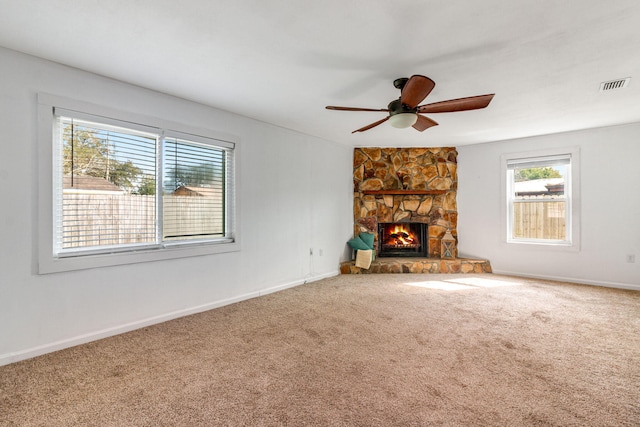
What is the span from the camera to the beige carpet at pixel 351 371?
173 cm

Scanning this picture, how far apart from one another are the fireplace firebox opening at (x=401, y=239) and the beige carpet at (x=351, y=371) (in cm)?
255

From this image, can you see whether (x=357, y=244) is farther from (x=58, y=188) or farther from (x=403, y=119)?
(x=58, y=188)

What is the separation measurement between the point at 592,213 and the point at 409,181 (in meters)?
2.77

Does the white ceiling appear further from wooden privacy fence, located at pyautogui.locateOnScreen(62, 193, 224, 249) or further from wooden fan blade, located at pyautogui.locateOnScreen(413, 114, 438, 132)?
wooden privacy fence, located at pyautogui.locateOnScreen(62, 193, 224, 249)

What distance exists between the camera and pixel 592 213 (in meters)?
4.69

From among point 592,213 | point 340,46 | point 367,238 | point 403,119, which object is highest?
point 340,46

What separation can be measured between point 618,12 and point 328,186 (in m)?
3.96

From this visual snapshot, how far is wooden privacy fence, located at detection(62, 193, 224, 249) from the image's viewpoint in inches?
108

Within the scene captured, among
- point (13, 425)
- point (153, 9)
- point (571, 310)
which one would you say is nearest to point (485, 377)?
point (571, 310)

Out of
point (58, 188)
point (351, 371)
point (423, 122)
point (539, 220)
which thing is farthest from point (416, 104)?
point (539, 220)

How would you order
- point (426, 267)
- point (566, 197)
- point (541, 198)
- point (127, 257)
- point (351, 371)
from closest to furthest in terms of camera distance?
point (351, 371), point (127, 257), point (566, 197), point (541, 198), point (426, 267)

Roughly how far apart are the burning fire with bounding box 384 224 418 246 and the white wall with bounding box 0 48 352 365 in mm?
1315

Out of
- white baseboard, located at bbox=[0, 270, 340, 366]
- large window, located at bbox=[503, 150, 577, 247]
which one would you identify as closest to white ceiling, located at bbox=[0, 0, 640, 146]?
large window, located at bbox=[503, 150, 577, 247]

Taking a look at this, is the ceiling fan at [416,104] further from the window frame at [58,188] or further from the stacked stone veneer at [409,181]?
the stacked stone veneer at [409,181]
